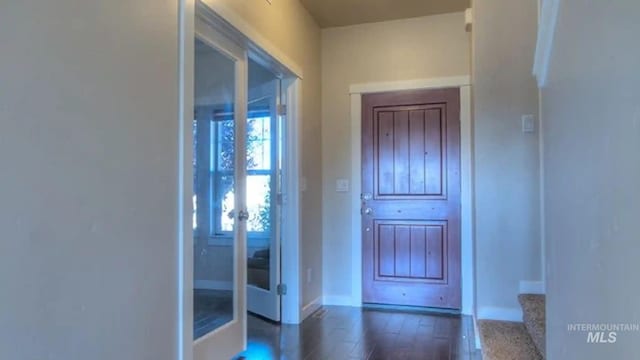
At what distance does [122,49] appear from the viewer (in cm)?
176

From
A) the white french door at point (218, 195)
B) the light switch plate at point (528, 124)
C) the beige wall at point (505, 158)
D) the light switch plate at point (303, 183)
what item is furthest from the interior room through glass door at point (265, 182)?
the light switch plate at point (528, 124)

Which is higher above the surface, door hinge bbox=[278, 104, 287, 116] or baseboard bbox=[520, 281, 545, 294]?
door hinge bbox=[278, 104, 287, 116]

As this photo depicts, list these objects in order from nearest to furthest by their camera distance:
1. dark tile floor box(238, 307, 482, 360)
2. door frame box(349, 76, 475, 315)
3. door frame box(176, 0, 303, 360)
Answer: door frame box(176, 0, 303, 360) → dark tile floor box(238, 307, 482, 360) → door frame box(349, 76, 475, 315)

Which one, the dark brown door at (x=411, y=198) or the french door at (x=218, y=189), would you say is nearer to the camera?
the french door at (x=218, y=189)

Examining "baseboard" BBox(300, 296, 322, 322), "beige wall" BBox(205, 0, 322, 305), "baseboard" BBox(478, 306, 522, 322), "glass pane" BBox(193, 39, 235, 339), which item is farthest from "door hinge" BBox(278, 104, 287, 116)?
"baseboard" BBox(478, 306, 522, 322)

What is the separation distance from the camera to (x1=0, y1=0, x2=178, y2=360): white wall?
1.34 meters

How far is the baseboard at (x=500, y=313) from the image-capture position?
296 centimetres

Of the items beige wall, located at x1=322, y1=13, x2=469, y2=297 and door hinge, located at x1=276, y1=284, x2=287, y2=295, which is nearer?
door hinge, located at x1=276, y1=284, x2=287, y2=295

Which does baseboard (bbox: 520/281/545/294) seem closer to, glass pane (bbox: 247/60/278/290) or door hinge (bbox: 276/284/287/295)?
door hinge (bbox: 276/284/287/295)

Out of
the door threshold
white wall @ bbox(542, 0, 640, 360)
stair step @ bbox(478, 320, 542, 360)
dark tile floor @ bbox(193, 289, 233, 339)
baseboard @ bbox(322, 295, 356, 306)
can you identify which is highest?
white wall @ bbox(542, 0, 640, 360)

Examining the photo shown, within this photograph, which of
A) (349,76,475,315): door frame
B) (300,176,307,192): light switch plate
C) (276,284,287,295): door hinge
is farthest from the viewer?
(349,76,475,315): door frame

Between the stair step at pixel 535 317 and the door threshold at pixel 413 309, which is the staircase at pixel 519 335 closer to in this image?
the stair step at pixel 535 317

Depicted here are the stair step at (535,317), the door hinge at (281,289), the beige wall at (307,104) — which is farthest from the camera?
the door hinge at (281,289)

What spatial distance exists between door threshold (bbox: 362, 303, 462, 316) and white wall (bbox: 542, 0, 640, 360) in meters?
2.66
